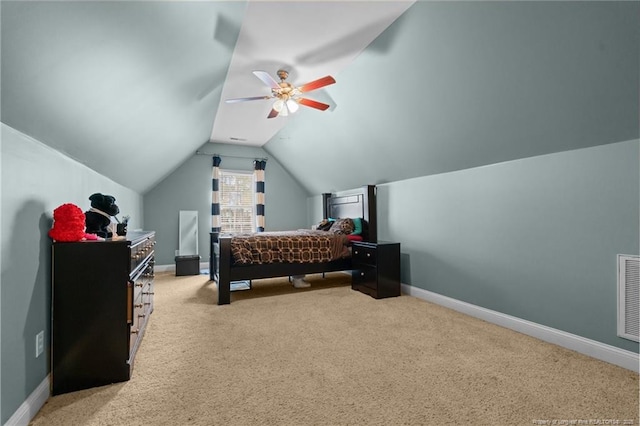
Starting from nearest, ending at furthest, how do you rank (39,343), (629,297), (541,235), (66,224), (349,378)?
(39,343) → (66,224) → (349,378) → (629,297) → (541,235)

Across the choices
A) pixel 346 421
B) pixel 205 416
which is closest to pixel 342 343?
pixel 346 421

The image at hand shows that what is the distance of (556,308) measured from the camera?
8.14 ft

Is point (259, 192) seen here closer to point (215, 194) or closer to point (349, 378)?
point (215, 194)

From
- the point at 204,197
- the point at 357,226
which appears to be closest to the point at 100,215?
the point at 357,226

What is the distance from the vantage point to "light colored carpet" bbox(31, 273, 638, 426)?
5.20 ft

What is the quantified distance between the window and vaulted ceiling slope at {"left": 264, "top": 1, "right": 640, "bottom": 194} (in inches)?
143

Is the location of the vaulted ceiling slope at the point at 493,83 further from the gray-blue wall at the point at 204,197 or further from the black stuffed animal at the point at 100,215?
the gray-blue wall at the point at 204,197

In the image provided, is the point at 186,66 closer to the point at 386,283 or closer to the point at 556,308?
the point at 386,283

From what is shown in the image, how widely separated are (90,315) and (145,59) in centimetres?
175

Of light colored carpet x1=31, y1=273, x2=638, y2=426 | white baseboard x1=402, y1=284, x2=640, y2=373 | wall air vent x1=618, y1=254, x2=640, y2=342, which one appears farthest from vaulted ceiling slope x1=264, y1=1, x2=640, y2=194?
light colored carpet x1=31, y1=273, x2=638, y2=426

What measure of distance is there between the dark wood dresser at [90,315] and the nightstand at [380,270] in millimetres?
2721

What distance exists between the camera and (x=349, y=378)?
76.4 inches

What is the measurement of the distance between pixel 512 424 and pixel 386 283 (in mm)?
2337

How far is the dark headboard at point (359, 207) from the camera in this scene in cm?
470
